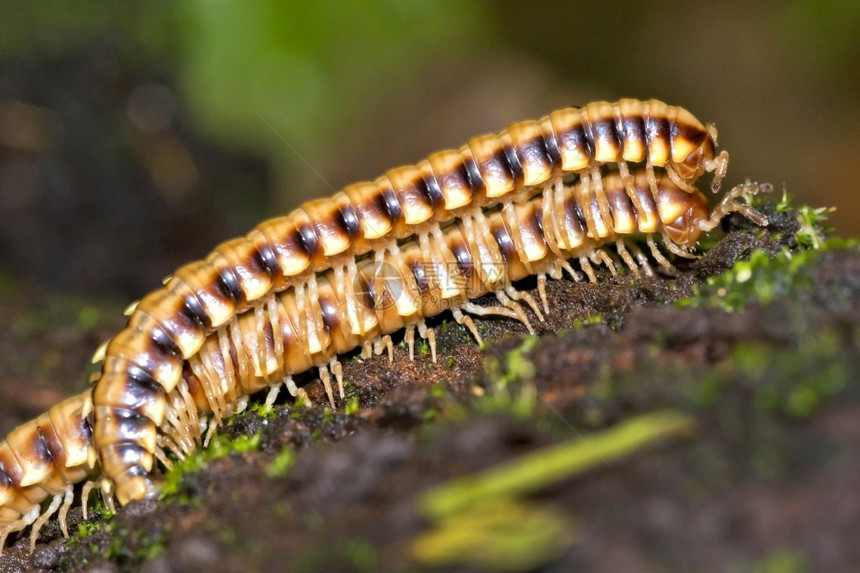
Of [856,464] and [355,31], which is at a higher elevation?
[355,31]

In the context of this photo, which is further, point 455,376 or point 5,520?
point 5,520

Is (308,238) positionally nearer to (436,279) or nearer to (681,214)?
(436,279)

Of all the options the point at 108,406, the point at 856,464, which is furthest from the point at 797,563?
the point at 108,406

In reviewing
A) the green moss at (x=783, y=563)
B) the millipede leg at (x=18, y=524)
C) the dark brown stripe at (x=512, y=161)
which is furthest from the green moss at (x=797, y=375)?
the millipede leg at (x=18, y=524)

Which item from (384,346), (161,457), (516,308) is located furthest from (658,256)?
(161,457)

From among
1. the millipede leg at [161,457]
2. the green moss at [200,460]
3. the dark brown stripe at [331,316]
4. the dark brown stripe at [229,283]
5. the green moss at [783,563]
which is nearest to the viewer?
the green moss at [783,563]

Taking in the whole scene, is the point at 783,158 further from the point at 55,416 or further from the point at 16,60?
the point at 16,60

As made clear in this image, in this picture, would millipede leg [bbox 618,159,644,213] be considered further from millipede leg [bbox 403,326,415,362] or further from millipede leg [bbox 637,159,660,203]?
millipede leg [bbox 403,326,415,362]

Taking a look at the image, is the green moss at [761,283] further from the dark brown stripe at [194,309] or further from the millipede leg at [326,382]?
the dark brown stripe at [194,309]
